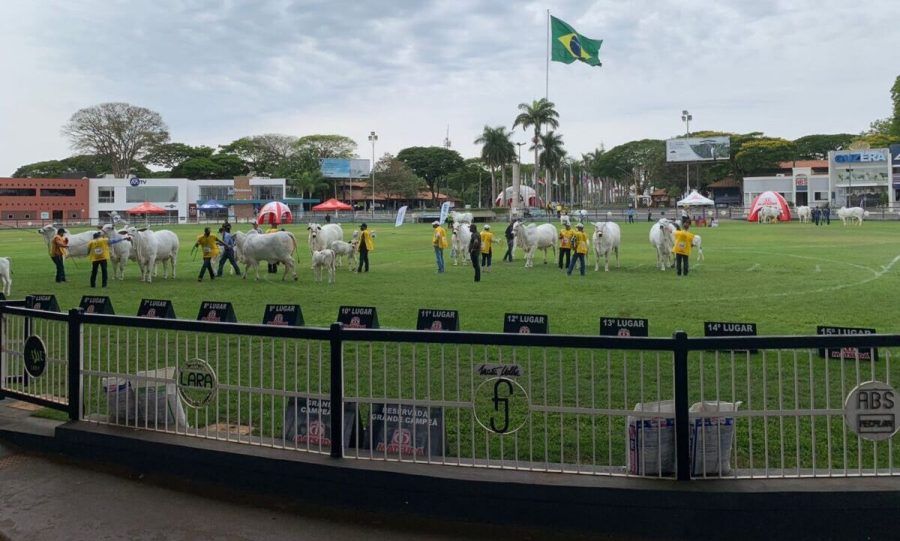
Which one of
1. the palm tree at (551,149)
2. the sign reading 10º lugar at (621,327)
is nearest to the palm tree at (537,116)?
the palm tree at (551,149)

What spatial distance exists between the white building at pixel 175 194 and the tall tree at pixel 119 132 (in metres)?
5.66

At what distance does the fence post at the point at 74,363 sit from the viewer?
6.49 metres

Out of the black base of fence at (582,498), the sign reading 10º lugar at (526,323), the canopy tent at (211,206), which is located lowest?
the black base of fence at (582,498)

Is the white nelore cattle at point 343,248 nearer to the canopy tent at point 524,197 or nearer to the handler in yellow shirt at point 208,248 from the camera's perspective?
the handler in yellow shirt at point 208,248

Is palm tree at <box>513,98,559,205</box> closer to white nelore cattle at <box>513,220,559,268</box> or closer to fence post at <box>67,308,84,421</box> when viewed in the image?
white nelore cattle at <box>513,220,559,268</box>

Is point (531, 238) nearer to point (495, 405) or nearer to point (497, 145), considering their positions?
point (495, 405)

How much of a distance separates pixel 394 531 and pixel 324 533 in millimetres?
458

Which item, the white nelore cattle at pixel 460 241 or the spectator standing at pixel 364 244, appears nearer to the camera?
the spectator standing at pixel 364 244

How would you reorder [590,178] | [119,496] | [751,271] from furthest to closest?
[590,178]
[751,271]
[119,496]

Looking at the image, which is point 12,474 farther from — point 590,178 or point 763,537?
point 590,178

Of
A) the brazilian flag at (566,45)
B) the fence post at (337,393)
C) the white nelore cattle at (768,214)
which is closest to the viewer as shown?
the fence post at (337,393)

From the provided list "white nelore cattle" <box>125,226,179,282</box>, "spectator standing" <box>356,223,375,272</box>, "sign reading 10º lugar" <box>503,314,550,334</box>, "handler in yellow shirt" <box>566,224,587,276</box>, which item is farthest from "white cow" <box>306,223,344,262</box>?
"sign reading 10º lugar" <box>503,314,550,334</box>

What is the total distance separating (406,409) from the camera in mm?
5625

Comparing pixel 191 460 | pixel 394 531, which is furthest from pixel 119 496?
pixel 394 531
